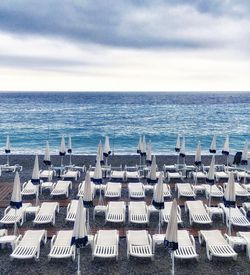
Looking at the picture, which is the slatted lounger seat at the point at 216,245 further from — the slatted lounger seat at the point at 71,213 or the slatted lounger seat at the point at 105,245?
the slatted lounger seat at the point at 71,213

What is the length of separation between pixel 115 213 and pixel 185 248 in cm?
324

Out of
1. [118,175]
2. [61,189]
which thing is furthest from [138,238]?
[118,175]

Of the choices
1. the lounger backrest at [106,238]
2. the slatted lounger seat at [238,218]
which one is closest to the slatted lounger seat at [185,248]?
the lounger backrest at [106,238]

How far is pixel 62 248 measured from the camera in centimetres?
922

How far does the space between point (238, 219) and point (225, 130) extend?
4223 cm

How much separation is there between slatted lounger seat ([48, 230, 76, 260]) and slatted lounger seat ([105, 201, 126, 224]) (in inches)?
72.5

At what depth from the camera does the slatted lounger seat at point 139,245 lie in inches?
354

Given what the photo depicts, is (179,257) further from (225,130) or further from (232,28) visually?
(225,130)

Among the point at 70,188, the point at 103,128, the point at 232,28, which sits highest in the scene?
the point at 232,28

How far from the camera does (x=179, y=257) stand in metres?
8.77

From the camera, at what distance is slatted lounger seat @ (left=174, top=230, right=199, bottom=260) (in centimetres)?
881

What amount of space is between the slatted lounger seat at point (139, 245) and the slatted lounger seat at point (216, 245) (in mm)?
1587

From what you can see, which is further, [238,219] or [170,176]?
[170,176]

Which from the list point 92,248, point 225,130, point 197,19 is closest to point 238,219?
point 92,248
